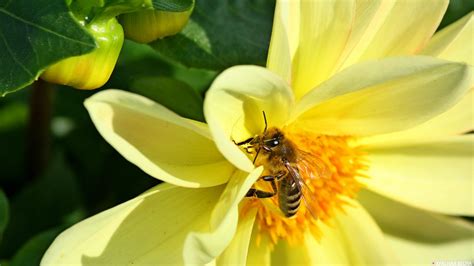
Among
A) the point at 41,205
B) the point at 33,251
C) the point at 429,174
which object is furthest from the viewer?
the point at 41,205

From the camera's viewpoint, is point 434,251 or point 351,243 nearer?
point 351,243

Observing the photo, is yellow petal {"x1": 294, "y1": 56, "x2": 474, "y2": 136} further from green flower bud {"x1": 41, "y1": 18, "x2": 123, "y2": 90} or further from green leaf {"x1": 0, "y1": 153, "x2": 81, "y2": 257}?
green leaf {"x1": 0, "y1": 153, "x2": 81, "y2": 257}

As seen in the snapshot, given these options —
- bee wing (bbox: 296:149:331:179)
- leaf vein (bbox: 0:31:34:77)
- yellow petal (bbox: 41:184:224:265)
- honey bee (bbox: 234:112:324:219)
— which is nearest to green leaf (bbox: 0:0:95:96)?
leaf vein (bbox: 0:31:34:77)

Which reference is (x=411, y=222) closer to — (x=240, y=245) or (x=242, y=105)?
(x=240, y=245)

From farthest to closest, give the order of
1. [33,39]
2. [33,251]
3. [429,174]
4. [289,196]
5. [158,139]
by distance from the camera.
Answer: [429,174]
[33,251]
[289,196]
[158,139]
[33,39]

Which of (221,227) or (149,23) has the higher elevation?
(149,23)

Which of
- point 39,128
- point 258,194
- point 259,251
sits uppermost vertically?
point 258,194

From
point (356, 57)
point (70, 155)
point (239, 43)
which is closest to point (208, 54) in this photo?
point (239, 43)

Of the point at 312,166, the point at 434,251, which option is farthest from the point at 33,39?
the point at 434,251

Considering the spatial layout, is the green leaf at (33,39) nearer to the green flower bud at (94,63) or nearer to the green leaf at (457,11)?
the green flower bud at (94,63)
